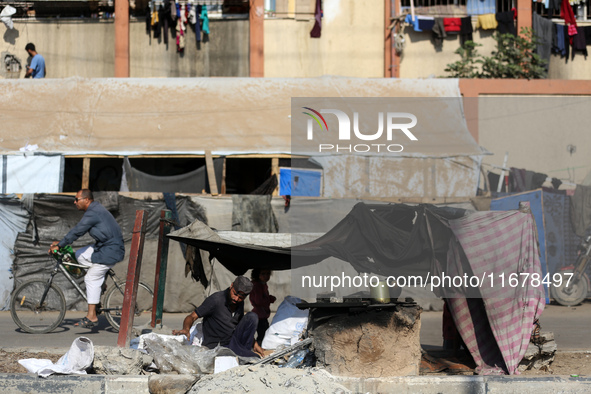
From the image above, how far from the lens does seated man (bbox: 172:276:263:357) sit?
23.4 feet

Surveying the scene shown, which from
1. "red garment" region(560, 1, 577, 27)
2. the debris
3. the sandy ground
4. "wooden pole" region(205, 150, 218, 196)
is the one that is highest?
"red garment" region(560, 1, 577, 27)

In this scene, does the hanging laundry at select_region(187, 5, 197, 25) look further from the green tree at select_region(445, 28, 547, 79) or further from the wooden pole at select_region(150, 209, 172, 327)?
the wooden pole at select_region(150, 209, 172, 327)

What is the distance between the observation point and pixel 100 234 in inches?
360

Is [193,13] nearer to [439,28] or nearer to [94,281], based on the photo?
[439,28]

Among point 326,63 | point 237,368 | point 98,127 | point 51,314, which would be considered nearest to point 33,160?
point 98,127

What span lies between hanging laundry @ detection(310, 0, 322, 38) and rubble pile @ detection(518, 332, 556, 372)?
38.2ft

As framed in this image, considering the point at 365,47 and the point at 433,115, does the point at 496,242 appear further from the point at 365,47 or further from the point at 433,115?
the point at 365,47

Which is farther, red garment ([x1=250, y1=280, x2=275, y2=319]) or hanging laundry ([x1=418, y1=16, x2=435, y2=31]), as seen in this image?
hanging laundry ([x1=418, y1=16, x2=435, y2=31])

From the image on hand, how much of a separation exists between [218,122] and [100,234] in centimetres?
589

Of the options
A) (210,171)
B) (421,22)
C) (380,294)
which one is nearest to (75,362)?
(380,294)

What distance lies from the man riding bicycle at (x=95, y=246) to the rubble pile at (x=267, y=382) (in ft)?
11.3

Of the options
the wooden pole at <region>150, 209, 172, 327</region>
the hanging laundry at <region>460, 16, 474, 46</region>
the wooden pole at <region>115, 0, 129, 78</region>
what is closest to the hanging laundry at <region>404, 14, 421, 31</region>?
the hanging laundry at <region>460, 16, 474, 46</region>

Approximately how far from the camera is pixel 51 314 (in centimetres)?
951

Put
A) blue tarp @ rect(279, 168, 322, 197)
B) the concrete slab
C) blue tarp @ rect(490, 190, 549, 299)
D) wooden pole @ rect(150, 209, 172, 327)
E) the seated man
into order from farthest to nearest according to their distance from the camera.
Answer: blue tarp @ rect(279, 168, 322, 197)
blue tarp @ rect(490, 190, 549, 299)
wooden pole @ rect(150, 209, 172, 327)
the seated man
the concrete slab
